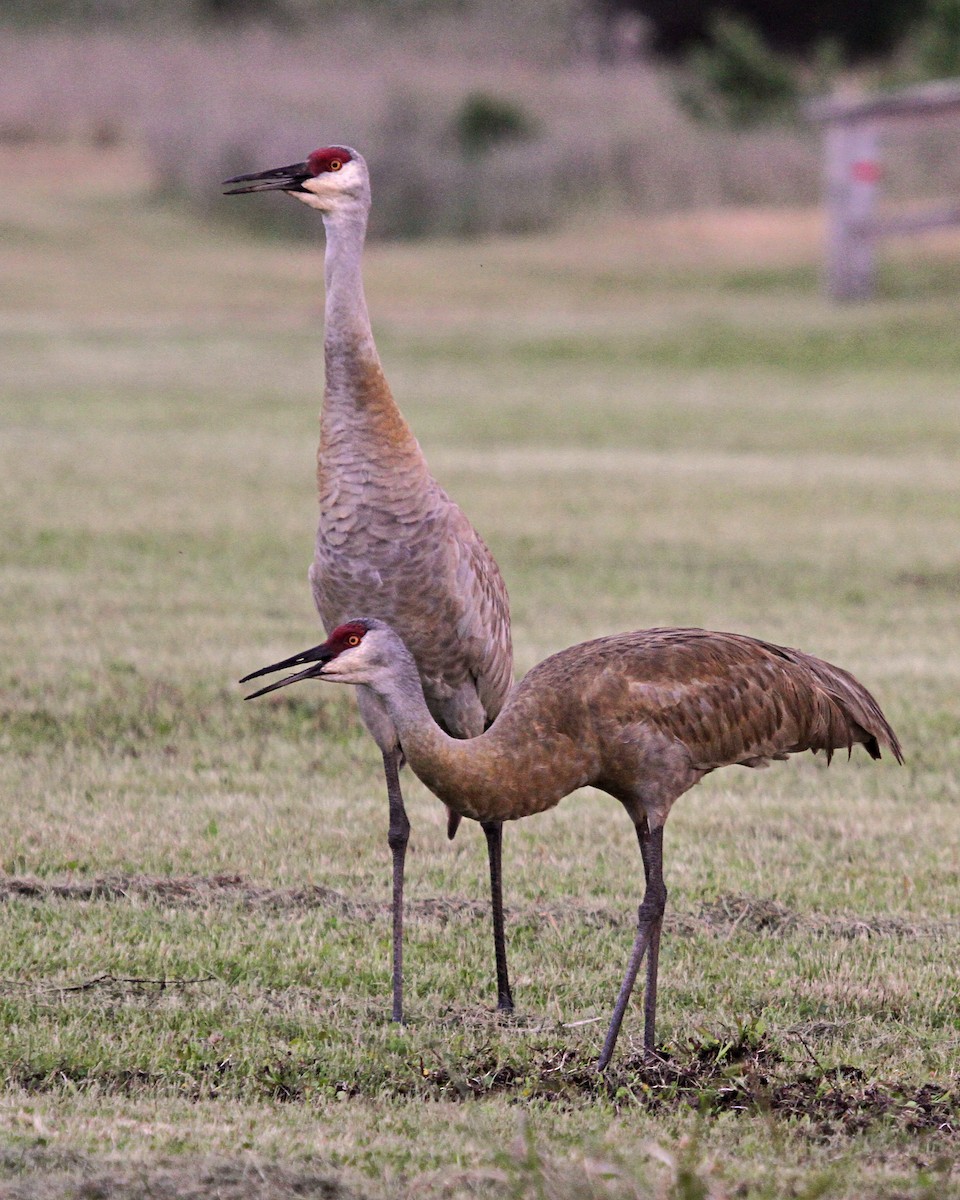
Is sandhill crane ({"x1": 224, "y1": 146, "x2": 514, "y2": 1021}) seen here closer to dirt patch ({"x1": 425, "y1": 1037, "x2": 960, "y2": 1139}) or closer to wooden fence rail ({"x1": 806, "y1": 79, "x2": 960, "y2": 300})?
dirt patch ({"x1": 425, "y1": 1037, "x2": 960, "y2": 1139})

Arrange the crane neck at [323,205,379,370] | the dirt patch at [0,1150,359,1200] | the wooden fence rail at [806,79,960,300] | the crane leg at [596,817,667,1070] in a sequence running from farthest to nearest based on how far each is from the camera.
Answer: the wooden fence rail at [806,79,960,300] < the crane neck at [323,205,379,370] < the crane leg at [596,817,667,1070] < the dirt patch at [0,1150,359,1200]

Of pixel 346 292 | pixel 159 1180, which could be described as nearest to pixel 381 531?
pixel 346 292

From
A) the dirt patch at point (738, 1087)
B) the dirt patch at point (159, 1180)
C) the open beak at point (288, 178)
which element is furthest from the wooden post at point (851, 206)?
the dirt patch at point (159, 1180)

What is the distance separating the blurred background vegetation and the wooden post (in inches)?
419

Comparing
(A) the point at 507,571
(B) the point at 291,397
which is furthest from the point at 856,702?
(B) the point at 291,397

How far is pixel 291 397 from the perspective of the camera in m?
21.6

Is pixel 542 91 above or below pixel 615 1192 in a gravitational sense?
above

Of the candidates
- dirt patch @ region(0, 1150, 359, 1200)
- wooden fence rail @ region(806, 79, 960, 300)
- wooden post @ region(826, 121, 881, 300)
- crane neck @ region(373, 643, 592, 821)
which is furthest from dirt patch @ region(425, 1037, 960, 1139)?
wooden post @ region(826, 121, 881, 300)

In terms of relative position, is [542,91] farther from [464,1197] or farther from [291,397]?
[464,1197]

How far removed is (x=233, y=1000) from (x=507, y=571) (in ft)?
23.5

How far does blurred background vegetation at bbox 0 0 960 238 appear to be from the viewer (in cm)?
3975

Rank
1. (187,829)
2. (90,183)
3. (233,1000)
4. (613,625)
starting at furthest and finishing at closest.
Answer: (90,183) < (613,625) < (187,829) < (233,1000)

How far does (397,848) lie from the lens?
232 inches

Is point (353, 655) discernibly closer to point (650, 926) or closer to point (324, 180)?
point (650, 926)
